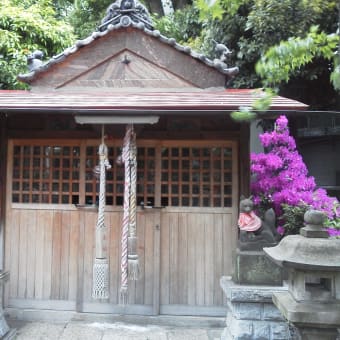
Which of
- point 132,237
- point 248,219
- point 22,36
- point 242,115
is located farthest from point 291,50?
point 22,36

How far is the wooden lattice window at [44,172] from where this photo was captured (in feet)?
19.4

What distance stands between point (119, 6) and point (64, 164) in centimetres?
282

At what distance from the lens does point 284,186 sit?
21.8 ft

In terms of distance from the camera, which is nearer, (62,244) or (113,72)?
(62,244)

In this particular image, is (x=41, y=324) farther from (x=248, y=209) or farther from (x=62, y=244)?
(x=248, y=209)

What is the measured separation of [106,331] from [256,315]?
205cm

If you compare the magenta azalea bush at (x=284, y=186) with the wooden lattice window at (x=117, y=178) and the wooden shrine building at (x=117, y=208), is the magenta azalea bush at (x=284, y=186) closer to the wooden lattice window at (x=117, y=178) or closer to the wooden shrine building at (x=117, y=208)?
the wooden shrine building at (x=117, y=208)

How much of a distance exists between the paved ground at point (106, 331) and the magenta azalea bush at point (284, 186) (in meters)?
2.05

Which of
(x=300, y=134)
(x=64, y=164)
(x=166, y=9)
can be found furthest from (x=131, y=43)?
(x=166, y=9)

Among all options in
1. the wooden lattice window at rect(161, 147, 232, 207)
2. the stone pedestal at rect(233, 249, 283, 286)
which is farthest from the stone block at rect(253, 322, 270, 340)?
the wooden lattice window at rect(161, 147, 232, 207)

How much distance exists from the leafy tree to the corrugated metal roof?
3201mm

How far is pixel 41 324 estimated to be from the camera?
5.56m

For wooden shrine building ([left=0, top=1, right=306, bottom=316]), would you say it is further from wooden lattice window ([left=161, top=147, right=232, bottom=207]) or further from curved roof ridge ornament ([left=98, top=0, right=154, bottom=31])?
curved roof ridge ornament ([left=98, top=0, right=154, bottom=31])

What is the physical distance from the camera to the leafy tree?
868 centimetres
